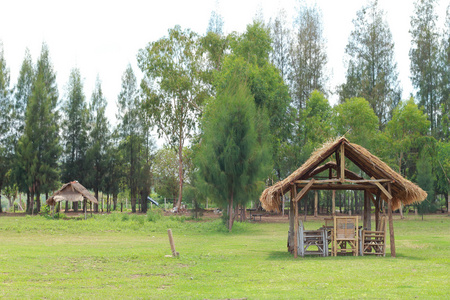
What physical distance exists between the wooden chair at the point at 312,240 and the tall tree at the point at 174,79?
3301cm

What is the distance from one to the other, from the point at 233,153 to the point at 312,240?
1416 cm

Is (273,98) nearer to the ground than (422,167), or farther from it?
farther from it

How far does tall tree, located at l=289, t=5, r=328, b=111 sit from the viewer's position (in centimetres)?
4906

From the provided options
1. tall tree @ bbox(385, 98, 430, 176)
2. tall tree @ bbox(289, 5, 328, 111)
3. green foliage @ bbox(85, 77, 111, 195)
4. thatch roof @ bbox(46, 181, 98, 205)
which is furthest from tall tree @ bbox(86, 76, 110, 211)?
tall tree @ bbox(385, 98, 430, 176)

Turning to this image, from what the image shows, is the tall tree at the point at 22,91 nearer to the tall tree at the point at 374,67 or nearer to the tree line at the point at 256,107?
the tree line at the point at 256,107

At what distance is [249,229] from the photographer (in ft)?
105

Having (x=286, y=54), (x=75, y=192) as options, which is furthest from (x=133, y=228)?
(x=286, y=54)

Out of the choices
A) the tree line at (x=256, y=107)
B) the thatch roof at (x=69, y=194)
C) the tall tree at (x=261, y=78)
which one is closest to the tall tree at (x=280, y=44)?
the tree line at (x=256, y=107)

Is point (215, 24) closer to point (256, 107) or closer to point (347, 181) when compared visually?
point (256, 107)

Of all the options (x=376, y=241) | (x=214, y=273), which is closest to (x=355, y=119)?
(x=376, y=241)

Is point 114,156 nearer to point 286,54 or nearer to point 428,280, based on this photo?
point 286,54

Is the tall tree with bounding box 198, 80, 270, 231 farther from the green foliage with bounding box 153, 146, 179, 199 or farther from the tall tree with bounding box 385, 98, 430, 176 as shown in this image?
the green foliage with bounding box 153, 146, 179, 199

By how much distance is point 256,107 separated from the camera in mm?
37875

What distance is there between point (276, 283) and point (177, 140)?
1654 inches
